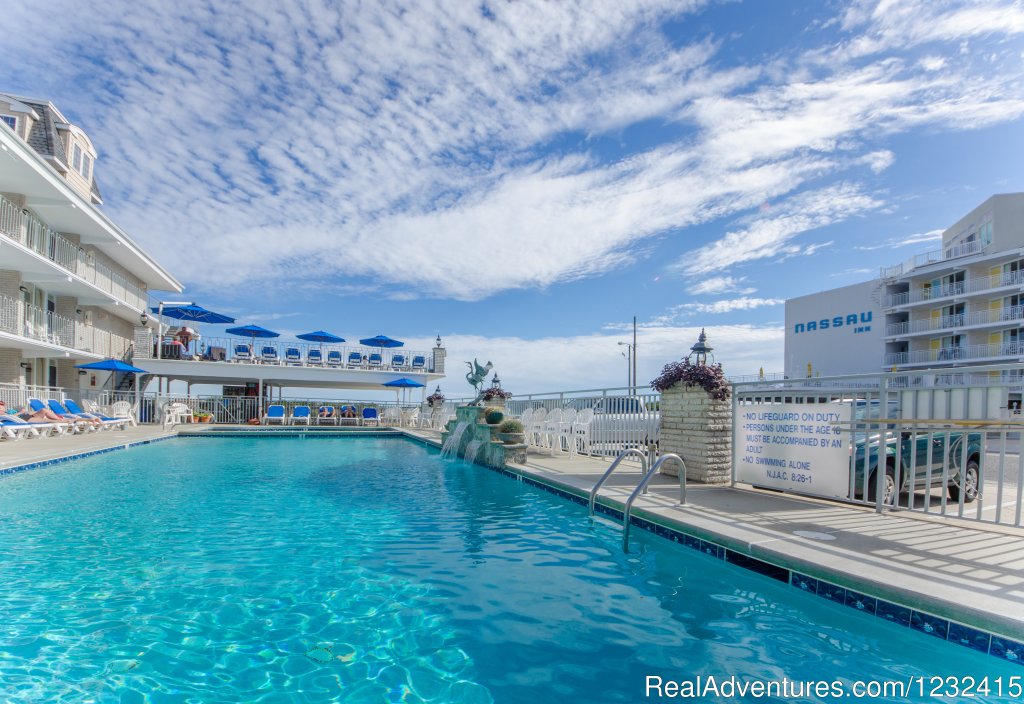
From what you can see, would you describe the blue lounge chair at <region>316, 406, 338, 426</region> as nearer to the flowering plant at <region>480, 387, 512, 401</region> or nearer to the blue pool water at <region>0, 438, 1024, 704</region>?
the flowering plant at <region>480, 387, 512, 401</region>

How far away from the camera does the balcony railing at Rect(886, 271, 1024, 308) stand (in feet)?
113

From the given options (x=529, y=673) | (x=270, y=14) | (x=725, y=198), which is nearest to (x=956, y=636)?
(x=529, y=673)

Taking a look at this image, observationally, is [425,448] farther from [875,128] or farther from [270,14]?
[875,128]

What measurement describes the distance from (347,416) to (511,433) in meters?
16.5

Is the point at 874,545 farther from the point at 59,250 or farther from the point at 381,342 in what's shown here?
the point at 381,342

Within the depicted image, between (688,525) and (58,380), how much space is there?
25467 millimetres

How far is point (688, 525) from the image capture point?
4.69 metres

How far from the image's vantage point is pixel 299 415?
2281 cm

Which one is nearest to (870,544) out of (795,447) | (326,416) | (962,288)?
(795,447)

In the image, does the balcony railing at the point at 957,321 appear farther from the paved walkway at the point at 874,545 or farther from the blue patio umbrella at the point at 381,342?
the paved walkway at the point at 874,545

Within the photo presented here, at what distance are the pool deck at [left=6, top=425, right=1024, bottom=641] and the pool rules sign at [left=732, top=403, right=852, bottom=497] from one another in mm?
212

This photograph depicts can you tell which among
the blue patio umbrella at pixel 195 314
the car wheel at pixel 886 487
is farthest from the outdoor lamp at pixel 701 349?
the blue patio umbrella at pixel 195 314

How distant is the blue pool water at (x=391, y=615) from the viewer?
2.68 meters

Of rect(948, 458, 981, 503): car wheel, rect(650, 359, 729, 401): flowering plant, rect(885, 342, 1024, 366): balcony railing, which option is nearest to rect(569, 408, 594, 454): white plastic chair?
rect(650, 359, 729, 401): flowering plant
